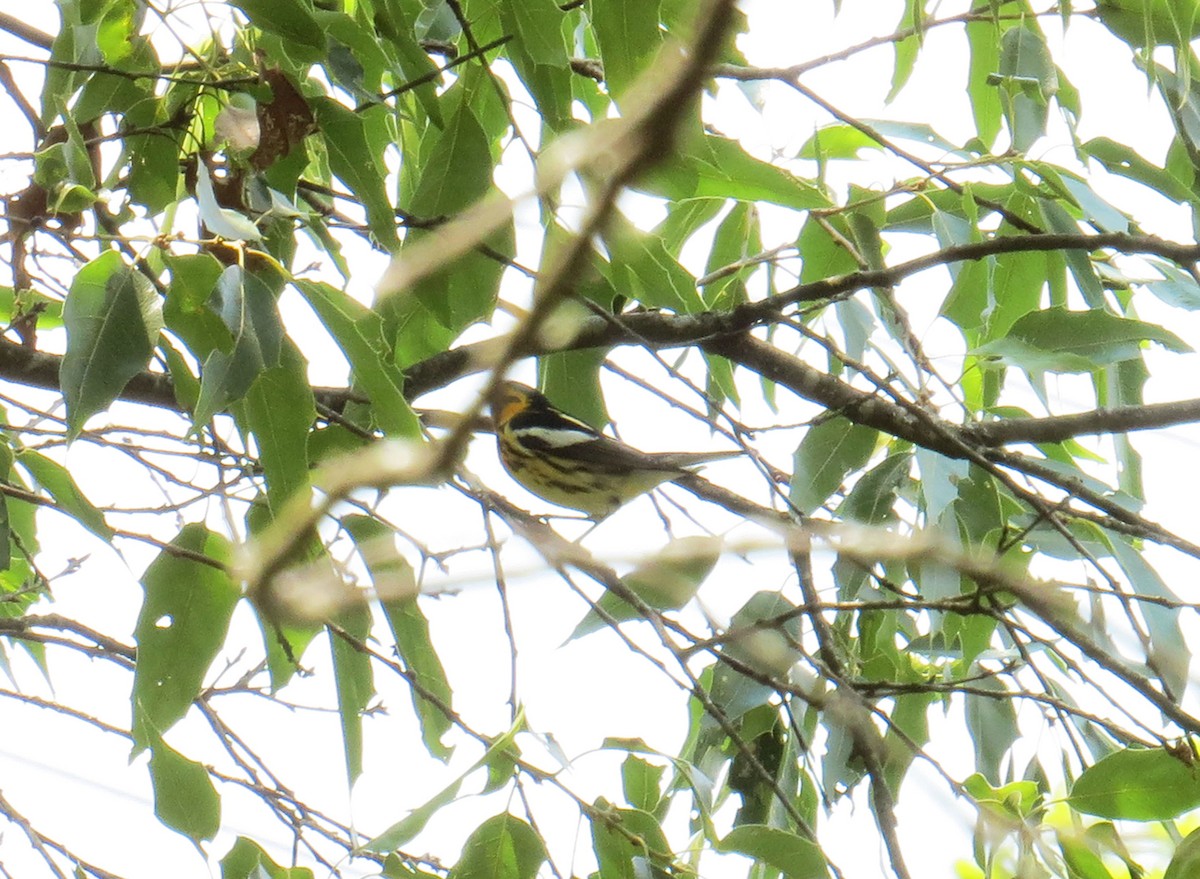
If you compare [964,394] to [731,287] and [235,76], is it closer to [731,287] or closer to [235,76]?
[731,287]

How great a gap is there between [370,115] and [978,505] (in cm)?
134

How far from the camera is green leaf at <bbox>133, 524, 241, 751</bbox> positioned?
2018 millimetres

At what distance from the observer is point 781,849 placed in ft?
5.76

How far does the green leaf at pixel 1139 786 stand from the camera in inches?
70.5

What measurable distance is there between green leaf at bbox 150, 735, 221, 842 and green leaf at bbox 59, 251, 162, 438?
433 millimetres

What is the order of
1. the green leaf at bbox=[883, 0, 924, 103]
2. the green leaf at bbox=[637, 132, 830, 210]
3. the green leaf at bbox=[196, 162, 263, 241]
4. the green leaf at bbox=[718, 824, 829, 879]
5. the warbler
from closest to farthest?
the green leaf at bbox=[196, 162, 263, 241] → the green leaf at bbox=[718, 824, 829, 879] → the green leaf at bbox=[637, 132, 830, 210] → the green leaf at bbox=[883, 0, 924, 103] → the warbler

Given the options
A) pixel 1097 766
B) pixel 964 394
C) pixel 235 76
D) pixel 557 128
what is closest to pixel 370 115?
pixel 235 76

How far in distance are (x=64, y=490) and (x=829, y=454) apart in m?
1.37

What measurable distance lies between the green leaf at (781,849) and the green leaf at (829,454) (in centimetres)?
83

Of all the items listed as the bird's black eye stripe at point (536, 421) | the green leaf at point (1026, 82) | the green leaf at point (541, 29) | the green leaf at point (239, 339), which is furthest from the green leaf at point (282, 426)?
the bird's black eye stripe at point (536, 421)

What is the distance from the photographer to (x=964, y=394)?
270 cm

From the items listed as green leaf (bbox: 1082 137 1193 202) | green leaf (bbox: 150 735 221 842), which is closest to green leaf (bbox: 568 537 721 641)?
green leaf (bbox: 150 735 221 842)

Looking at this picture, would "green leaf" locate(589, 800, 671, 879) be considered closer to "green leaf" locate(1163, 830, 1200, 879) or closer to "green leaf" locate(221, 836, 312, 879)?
"green leaf" locate(221, 836, 312, 879)

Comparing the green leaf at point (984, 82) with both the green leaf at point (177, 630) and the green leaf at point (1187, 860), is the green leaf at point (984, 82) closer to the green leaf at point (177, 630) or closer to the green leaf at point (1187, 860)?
the green leaf at point (1187, 860)
